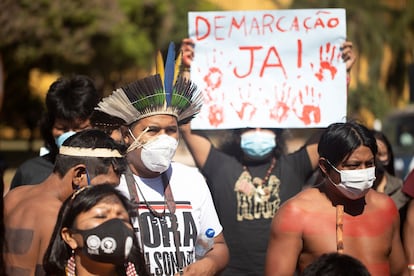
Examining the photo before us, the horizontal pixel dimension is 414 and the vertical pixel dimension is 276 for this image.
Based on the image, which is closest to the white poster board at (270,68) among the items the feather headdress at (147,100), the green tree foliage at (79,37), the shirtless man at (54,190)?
the feather headdress at (147,100)

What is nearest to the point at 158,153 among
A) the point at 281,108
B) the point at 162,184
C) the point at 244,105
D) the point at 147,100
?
the point at 162,184

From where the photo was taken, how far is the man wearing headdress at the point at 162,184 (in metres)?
4.72

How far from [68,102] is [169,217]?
146cm

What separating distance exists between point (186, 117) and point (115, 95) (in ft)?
1.48

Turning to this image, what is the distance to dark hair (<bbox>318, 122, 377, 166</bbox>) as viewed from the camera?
4828mm

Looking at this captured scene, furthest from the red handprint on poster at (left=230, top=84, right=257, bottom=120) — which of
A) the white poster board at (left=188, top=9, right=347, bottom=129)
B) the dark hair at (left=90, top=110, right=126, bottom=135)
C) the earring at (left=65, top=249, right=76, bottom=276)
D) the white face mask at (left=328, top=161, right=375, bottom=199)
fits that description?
the earring at (left=65, top=249, right=76, bottom=276)

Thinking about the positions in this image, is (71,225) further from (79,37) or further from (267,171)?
(79,37)

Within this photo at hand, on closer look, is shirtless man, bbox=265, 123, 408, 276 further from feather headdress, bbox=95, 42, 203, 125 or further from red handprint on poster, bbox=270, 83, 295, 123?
red handprint on poster, bbox=270, 83, 295, 123

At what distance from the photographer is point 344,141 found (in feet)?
15.8

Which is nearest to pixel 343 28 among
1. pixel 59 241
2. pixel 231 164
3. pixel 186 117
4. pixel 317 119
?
pixel 317 119

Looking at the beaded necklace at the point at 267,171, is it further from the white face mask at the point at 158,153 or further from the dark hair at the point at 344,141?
the white face mask at the point at 158,153

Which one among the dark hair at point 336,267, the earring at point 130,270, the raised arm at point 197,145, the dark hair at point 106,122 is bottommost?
the earring at point 130,270

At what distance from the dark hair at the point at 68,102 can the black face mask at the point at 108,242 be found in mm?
2098

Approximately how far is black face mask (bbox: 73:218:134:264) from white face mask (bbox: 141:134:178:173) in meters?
0.97
